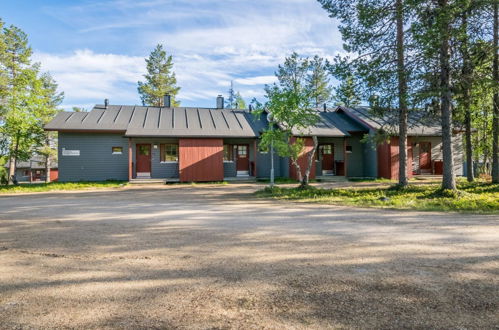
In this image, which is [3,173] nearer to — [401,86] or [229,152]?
[229,152]

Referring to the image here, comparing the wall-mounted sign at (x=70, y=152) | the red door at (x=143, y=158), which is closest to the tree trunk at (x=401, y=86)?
the red door at (x=143, y=158)

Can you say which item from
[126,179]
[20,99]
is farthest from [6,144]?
[126,179]

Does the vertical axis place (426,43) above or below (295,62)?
below

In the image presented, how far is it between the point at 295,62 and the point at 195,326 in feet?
127

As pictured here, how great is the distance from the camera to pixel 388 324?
227cm

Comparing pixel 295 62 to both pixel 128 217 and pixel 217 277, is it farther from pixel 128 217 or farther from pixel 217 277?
pixel 217 277

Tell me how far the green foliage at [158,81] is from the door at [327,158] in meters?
24.5

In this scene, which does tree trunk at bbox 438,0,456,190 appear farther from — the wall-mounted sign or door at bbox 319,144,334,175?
the wall-mounted sign

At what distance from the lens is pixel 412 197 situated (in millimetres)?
10320

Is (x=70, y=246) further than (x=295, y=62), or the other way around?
(x=295, y=62)

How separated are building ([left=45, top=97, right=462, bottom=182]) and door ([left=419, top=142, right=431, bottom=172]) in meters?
0.07

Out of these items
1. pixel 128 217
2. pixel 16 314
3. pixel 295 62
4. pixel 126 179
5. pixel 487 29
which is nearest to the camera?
pixel 16 314

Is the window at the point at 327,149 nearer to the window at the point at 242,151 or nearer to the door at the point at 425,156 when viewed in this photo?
the window at the point at 242,151

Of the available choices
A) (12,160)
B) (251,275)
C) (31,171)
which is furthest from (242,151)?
(31,171)
